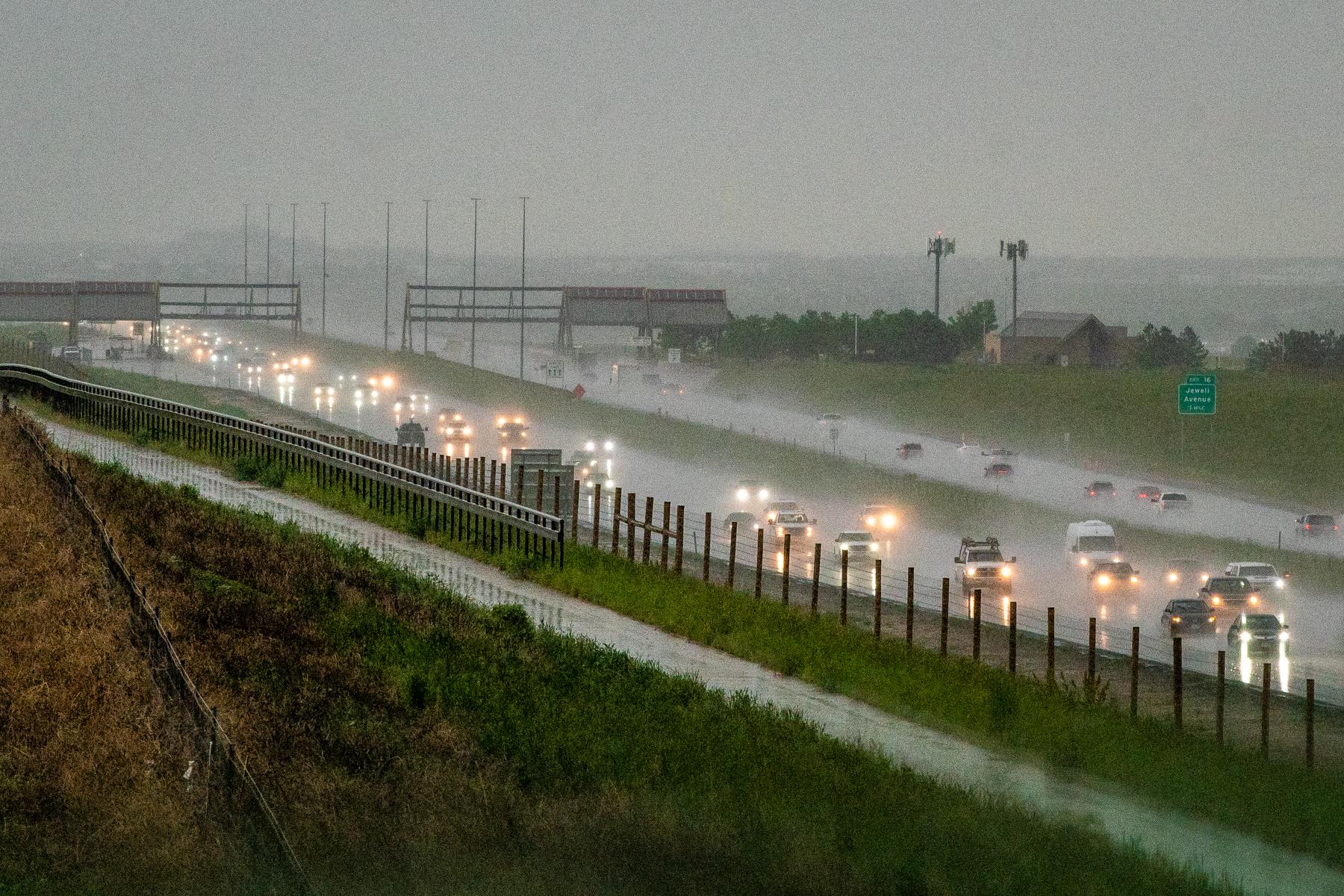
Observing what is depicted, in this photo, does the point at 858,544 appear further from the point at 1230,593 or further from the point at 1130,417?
the point at 1130,417

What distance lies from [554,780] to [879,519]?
51825mm

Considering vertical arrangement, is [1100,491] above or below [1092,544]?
below

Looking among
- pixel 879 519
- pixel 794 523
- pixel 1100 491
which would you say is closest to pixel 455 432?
pixel 879 519

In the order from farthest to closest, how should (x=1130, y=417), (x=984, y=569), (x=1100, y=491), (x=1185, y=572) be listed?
1. (x=1130, y=417)
2. (x=1100, y=491)
3. (x=1185, y=572)
4. (x=984, y=569)

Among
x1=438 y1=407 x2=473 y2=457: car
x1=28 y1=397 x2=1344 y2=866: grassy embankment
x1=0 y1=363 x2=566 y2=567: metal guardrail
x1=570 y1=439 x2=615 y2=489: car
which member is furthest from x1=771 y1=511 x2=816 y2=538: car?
x1=28 y1=397 x2=1344 y2=866: grassy embankment

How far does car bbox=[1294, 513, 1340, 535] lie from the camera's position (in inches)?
2692

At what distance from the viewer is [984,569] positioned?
164 ft

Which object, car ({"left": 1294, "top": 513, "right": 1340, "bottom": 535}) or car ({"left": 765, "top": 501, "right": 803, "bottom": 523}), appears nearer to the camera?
car ({"left": 765, "top": 501, "right": 803, "bottom": 523})

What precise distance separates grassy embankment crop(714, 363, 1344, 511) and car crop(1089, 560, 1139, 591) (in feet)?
93.3

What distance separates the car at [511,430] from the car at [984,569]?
37.3m

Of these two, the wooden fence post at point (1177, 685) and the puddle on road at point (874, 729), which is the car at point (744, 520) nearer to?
the puddle on road at point (874, 729)

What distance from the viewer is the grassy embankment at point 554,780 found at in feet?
38.7

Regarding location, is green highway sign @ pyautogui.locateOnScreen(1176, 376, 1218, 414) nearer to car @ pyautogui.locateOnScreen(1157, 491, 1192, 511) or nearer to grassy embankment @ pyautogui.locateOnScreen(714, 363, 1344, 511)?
grassy embankment @ pyautogui.locateOnScreen(714, 363, 1344, 511)

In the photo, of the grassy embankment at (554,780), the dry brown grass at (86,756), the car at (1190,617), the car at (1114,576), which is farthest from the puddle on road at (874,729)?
the car at (1114,576)
